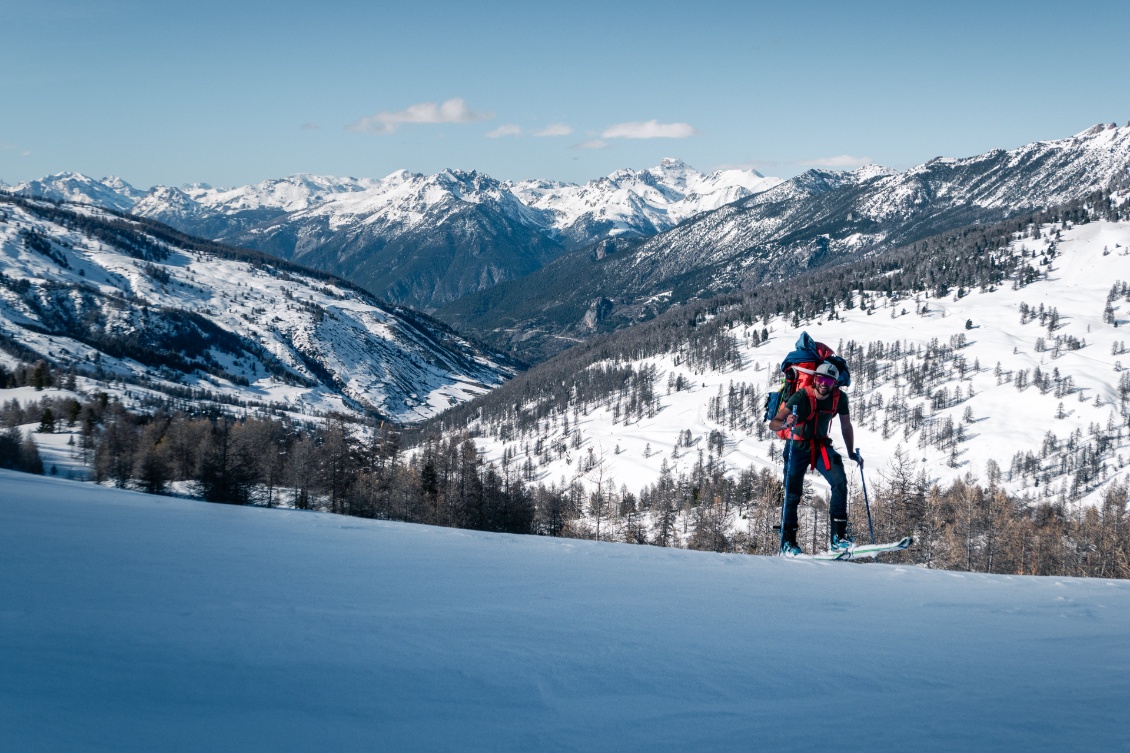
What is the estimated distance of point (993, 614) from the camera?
35.9 feet

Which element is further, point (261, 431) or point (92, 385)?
point (92, 385)

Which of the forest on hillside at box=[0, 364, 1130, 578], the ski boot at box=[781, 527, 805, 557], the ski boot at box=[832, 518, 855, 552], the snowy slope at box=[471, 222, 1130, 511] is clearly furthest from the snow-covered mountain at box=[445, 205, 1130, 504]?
the ski boot at box=[832, 518, 855, 552]

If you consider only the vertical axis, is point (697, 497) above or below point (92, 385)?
below

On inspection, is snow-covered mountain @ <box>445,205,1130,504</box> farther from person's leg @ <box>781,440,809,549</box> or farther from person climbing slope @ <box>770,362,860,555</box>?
person climbing slope @ <box>770,362,860,555</box>

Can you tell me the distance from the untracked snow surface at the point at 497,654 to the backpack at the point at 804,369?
4421 millimetres

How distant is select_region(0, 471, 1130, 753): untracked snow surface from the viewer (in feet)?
17.7

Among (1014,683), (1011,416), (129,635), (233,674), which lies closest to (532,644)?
(233,674)

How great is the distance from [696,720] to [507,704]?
1.61 m

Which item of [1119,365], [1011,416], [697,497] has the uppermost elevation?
[1119,365]

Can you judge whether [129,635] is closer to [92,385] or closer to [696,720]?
[696,720]

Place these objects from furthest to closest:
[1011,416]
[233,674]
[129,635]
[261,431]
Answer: [1011,416], [261,431], [129,635], [233,674]

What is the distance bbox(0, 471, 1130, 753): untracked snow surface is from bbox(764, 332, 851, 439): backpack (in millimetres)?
4421

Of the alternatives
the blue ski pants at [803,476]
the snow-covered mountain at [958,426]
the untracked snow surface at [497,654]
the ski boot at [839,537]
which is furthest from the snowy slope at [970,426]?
the untracked snow surface at [497,654]

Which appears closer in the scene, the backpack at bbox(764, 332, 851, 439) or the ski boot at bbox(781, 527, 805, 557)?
the backpack at bbox(764, 332, 851, 439)
